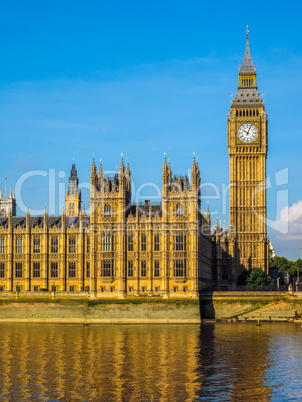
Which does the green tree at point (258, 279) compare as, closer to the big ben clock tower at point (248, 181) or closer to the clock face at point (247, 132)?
the big ben clock tower at point (248, 181)

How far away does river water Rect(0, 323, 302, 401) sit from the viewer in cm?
5728

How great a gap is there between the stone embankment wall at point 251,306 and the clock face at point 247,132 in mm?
49925

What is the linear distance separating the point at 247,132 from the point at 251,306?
176ft

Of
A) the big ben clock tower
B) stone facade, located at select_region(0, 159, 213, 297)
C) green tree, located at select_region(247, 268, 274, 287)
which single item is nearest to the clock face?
the big ben clock tower

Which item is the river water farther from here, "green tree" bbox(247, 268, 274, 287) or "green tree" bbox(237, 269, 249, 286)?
"green tree" bbox(237, 269, 249, 286)

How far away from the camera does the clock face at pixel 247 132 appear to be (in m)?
163

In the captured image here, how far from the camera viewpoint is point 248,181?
162125 millimetres

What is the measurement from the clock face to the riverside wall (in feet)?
164

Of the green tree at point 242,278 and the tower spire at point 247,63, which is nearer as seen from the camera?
the green tree at point 242,278

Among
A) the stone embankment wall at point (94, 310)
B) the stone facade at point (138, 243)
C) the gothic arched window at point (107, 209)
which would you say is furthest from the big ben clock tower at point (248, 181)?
the stone embankment wall at point (94, 310)

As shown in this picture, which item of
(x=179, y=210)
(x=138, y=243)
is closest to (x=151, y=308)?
(x=138, y=243)

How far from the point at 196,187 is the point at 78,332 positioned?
33.1 metres

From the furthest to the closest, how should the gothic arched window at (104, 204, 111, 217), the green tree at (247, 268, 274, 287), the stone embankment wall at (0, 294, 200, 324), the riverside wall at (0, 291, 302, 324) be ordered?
the green tree at (247, 268, 274, 287) → the gothic arched window at (104, 204, 111, 217) → the riverside wall at (0, 291, 302, 324) → the stone embankment wall at (0, 294, 200, 324)

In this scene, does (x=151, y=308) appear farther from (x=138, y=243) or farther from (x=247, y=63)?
(x=247, y=63)
